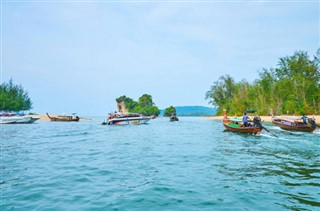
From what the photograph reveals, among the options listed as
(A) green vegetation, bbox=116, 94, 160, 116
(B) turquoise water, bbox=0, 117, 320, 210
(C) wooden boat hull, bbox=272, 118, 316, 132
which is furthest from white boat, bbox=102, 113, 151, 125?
(A) green vegetation, bbox=116, 94, 160, 116

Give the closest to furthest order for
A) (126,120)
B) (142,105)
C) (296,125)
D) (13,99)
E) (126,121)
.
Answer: (296,125), (126,120), (126,121), (13,99), (142,105)

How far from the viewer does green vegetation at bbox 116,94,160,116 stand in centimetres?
14088

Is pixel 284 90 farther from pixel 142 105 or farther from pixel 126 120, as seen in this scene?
pixel 142 105

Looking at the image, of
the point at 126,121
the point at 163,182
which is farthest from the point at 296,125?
the point at 126,121

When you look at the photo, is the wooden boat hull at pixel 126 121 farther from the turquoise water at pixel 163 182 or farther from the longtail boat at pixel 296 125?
the turquoise water at pixel 163 182

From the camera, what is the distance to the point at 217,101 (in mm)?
106688

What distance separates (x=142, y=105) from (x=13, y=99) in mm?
66863

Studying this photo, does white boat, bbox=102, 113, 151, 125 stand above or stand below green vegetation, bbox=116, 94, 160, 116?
below

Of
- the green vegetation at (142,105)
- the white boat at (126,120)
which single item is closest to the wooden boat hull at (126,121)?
the white boat at (126,120)

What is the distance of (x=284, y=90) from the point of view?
6588 cm

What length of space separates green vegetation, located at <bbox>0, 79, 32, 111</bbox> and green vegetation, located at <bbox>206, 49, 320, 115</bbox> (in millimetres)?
81884

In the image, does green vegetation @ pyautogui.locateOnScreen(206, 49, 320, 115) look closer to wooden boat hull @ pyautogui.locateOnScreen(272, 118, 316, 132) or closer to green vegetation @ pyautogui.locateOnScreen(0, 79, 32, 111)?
wooden boat hull @ pyautogui.locateOnScreen(272, 118, 316, 132)

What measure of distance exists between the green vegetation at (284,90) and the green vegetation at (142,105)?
4760 cm

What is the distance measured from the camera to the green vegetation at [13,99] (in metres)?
95.1
